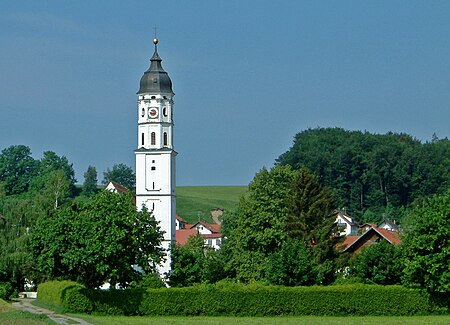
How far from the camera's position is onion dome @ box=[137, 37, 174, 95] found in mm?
103438

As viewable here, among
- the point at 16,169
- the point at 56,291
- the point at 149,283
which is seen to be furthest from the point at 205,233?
the point at 56,291

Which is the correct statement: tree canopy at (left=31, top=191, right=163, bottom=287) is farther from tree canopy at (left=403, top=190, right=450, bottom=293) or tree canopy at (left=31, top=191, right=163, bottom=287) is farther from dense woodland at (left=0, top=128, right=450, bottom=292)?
tree canopy at (left=403, top=190, right=450, bottom=293)

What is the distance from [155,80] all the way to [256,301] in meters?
46.6

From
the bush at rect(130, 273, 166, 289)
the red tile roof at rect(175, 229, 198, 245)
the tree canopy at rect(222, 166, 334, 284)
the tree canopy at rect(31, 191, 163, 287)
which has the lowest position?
the bush at rect(130, 273, 166, 289)

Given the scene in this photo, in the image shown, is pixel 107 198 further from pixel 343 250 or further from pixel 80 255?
pixel 343 250

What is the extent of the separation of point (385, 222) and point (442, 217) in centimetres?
8173

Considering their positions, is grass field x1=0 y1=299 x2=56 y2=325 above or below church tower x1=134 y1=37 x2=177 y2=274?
below

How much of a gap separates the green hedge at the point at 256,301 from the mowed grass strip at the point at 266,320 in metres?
1.33

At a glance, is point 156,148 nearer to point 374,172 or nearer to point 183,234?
point 183,234

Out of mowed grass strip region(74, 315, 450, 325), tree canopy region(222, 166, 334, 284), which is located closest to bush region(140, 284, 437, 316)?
mowed grass strip region(74, 315, 450, 325)

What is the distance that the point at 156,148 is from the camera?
102562mm

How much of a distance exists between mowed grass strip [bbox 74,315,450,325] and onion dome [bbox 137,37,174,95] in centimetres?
4641

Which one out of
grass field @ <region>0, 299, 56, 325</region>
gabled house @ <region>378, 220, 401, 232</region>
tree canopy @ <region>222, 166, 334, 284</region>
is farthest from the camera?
gabled house @ <region>378, 220, 401, 232</region>

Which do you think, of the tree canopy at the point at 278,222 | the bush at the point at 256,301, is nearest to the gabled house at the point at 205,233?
the tree canopy at the point at 278,222
